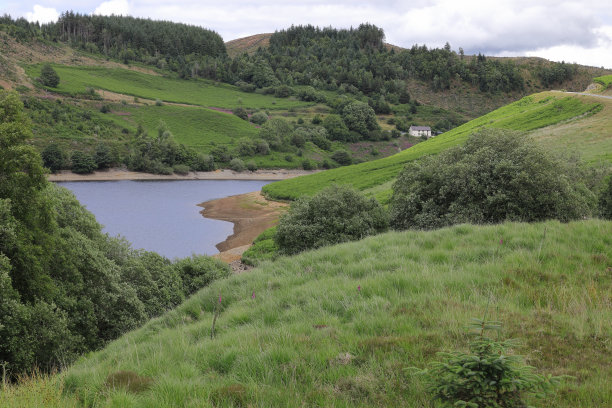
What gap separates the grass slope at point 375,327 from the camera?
15.7 feet

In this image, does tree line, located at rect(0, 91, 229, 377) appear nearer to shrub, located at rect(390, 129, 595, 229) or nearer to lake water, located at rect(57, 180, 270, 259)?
shrub, located at rect(390, 129, 595, 229)

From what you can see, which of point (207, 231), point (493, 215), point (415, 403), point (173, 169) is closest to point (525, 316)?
point (415, 403)

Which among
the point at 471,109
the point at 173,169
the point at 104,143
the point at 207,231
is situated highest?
the point at 471,109

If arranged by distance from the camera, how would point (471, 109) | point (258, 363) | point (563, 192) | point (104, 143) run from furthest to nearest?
1. point (471, 109)
2. point (104, 143)
3. point (563, 192)
4. point (258, 363)

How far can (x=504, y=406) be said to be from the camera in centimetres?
374

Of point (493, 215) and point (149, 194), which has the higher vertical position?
point (493, 215)

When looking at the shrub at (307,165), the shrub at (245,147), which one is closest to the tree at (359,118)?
the shrub at (307,165)

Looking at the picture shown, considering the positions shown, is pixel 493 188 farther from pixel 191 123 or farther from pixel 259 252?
pixel 191 123

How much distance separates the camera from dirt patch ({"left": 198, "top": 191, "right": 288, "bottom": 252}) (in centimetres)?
5303

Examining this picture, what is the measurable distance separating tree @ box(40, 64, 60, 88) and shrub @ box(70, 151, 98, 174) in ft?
167

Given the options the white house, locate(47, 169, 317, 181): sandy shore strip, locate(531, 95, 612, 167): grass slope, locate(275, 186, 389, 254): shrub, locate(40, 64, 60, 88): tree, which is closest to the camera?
locate(275, 186, 389, 254): shrub

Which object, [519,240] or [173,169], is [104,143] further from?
[519,240]

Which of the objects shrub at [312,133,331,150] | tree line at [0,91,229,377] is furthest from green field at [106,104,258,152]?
tree line at [0,91,229,377]

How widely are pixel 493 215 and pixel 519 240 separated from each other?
498 inches
